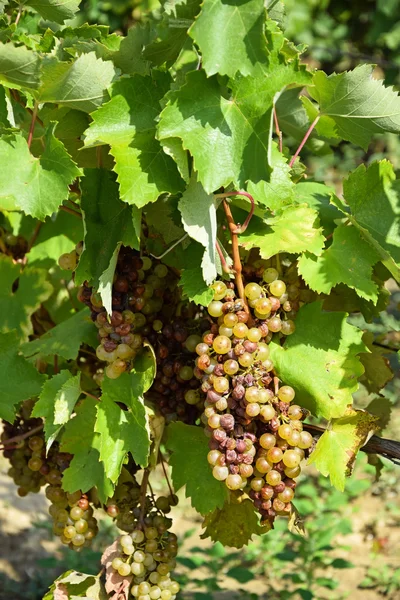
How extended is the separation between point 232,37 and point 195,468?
0.68 metres

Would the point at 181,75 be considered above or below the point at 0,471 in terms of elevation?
above

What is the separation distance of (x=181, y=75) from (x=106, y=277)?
0.30m

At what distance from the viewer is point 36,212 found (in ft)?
3.43

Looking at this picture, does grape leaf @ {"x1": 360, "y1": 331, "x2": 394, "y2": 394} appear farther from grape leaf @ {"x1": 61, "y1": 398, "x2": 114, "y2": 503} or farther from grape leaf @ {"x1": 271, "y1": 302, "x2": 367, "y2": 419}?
grape leaf @ {"x1": 61, "y1": 398, "x2": 114, "y2": 503}

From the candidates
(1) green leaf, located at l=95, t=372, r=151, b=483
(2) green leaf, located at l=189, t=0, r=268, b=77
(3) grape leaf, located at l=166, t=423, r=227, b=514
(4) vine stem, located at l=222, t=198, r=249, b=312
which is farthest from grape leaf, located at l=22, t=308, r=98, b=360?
(2) green leaf, located at l=189, t=0, r=268, b=77

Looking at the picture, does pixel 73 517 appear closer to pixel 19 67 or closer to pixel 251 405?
pixel 251 405

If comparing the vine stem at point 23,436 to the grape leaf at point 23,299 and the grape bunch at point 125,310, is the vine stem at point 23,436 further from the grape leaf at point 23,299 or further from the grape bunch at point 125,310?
the grape bunch at point 125,310

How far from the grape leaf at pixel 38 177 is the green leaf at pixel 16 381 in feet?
1.08

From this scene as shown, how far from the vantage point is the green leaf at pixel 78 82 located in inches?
39.6

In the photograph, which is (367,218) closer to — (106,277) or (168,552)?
(106,277)

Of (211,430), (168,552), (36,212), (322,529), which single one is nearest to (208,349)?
(211,430)

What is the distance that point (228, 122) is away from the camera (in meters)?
0.97

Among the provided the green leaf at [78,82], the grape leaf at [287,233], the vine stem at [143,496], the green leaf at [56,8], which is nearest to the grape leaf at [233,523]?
the vine stem at [143,496]

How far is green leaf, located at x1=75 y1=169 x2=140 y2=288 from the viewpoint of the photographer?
1096 millimetres
